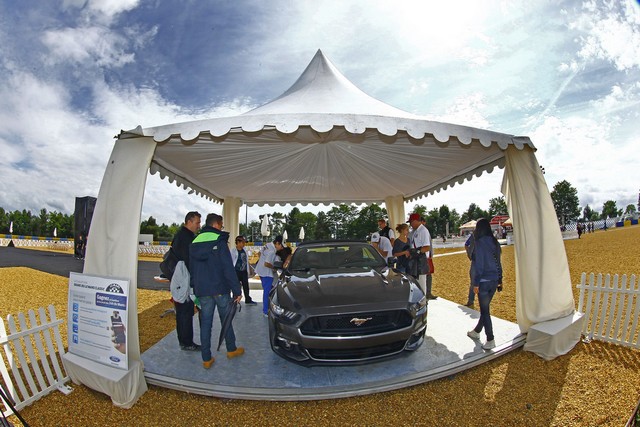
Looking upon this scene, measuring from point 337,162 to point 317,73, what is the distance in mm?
2039

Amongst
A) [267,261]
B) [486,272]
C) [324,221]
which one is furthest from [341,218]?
[486,272]

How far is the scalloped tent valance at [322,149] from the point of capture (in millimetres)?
3904

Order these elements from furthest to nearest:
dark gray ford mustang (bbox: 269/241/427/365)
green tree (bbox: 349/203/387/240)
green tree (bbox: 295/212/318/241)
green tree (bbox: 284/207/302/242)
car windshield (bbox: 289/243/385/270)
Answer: green tree (bbox: 295/212/318/241), green tree (bbox: 284/207/302/242), green tree (bbox: 349/203/387/240), car windshield (bbox: 289/243/385/270), dark gray ford mustang (bbox: 269/241/427/365)

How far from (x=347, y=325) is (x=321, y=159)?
4.44 m

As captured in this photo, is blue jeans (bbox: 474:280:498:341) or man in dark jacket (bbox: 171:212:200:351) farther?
man in dark jacket (bbox: 171:212:200:351)

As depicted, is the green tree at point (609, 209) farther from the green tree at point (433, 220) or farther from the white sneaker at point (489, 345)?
the white sneaker at point (489, 345)

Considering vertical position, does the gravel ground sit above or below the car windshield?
below

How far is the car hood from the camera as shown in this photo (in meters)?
3.68

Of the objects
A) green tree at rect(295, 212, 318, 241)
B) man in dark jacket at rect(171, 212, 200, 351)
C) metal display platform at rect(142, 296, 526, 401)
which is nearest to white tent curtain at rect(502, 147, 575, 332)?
metal display platform at rect(142, 296, 526, 401)

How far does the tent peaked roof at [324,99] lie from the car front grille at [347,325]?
2.45 metres

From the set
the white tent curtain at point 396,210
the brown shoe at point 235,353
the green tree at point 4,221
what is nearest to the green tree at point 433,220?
the white tent curtain at point 396,210

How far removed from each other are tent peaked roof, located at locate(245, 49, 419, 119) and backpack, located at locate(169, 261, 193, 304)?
2277 millimetres

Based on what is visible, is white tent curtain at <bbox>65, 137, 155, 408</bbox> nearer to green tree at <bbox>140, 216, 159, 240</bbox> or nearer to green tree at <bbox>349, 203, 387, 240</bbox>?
green tree at <bbox>349, 203, 387, 240</bbox>

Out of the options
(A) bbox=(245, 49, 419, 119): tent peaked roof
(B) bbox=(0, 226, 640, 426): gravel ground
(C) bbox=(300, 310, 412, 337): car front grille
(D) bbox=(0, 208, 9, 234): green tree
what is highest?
(D) bbox=(0, 208, 9, 234): green tree
